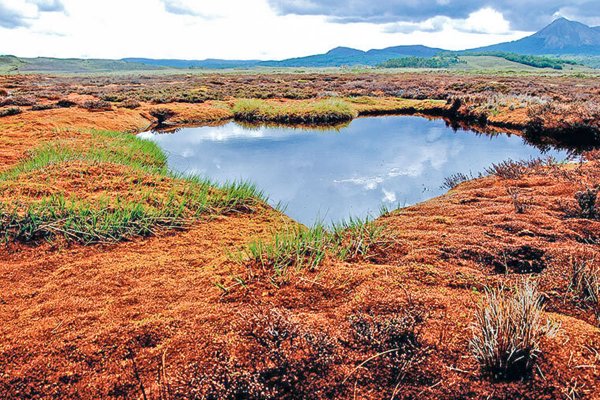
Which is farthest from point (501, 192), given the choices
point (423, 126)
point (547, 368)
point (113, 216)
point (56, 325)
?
point (423, 126)

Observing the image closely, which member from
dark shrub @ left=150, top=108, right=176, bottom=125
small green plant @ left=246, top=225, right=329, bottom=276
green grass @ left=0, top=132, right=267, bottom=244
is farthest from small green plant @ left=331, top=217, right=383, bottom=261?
dark shrub @ left=150, top=108, right=176, bottom=125

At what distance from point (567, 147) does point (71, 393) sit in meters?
15.4

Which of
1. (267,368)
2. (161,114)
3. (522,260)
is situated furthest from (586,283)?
(161,114)

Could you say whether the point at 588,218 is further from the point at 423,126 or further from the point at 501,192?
the point at 423,126

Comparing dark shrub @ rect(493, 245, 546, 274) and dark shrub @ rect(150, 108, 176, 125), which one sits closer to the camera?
dark shrub @ rect(493, 245, 546, 274)

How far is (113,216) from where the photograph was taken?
525 cm

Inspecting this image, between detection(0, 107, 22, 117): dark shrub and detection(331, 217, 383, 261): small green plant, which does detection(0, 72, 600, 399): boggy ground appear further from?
detection(0, 107, 22, 117): dark shrub

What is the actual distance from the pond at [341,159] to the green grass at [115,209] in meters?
1.51

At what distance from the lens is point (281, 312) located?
3.12 metres

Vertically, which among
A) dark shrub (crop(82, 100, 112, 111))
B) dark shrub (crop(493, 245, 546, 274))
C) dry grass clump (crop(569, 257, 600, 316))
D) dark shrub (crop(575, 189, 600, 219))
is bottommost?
dark shrub (crop(493, 245, 546, 274))

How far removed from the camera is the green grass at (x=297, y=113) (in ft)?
63.9

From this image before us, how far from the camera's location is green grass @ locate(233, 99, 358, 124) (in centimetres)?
1948

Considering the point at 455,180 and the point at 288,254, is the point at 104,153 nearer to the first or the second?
the point at 288,254

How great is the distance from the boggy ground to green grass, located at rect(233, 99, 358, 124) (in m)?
14.2
